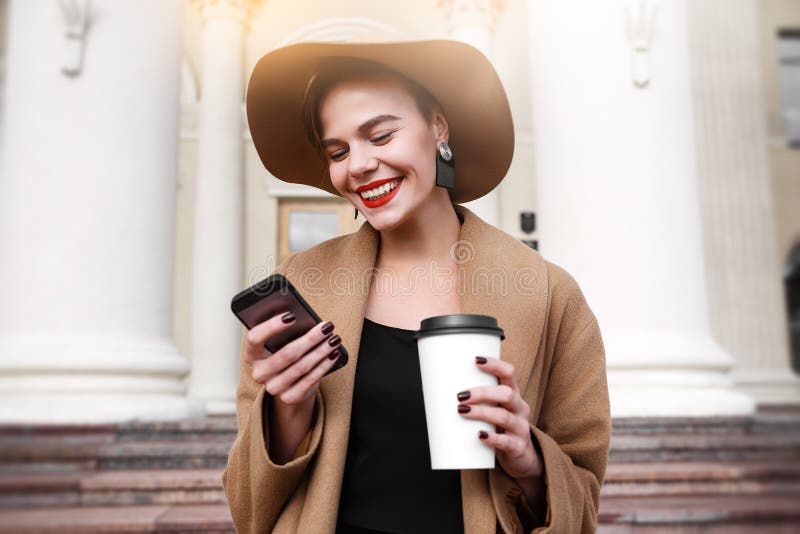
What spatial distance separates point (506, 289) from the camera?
1.40 meters

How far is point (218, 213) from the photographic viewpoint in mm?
8680

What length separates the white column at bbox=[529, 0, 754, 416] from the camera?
195 inches

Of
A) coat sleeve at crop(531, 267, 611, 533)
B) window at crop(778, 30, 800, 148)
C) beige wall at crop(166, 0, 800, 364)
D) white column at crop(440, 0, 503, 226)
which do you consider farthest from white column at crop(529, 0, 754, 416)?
window at crop(778, 30, 800, 148)

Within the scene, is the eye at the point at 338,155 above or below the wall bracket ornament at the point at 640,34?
below

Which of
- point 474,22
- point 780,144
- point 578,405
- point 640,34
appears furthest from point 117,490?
point 780,144

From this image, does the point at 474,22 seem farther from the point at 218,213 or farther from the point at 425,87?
the point at 425,87

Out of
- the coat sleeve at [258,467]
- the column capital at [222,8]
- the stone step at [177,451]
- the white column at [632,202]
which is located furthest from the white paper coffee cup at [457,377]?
the column capital at [222,8]

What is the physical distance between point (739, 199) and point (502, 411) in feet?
32.3

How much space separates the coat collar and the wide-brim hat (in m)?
0.16

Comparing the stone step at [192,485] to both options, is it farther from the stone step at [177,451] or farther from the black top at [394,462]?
the black top at [394,462]

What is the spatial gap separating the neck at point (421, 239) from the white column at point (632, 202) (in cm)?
370

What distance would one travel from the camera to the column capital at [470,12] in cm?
861

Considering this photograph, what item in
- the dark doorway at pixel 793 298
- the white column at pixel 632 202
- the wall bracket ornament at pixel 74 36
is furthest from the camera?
the dark doorway at pixel 793 298

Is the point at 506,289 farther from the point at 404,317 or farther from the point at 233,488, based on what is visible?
→ the point at 233,488
